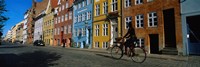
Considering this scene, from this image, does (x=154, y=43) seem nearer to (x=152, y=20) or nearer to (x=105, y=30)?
(x=152, y=20)

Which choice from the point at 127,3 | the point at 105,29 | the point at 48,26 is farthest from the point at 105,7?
the point at 48,26

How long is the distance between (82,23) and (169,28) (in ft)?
77.4

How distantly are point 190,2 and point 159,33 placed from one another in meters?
4.63

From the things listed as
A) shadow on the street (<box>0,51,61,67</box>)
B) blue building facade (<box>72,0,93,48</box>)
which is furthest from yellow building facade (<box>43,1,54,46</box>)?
shadow on the street (<box>0,51,61,67</box>)

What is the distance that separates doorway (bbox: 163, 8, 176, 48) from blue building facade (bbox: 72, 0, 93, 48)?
59.9ft

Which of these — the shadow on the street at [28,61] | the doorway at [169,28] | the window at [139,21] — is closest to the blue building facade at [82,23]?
the window at [139,21]

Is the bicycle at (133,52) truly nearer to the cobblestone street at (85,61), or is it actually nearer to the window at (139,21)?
the cobblestone street at (85,61)

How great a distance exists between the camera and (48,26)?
7281cm

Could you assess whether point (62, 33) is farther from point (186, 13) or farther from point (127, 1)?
point (186, 13)

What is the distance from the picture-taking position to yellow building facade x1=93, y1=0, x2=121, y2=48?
33.0 meters

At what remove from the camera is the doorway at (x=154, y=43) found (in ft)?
84.6

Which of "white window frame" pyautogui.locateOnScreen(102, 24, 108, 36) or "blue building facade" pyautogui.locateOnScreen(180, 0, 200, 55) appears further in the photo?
"white window frame" pyautogui.locateOnScreen(102, 24, 108, 36)

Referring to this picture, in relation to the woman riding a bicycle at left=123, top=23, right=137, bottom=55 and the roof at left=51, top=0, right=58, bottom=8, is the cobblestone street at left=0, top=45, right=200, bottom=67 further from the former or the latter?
the roof at left=51, top=0, right=58, bottom=8

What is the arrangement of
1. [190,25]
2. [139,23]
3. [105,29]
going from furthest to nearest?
[105,29], [139,23], [190,25]
